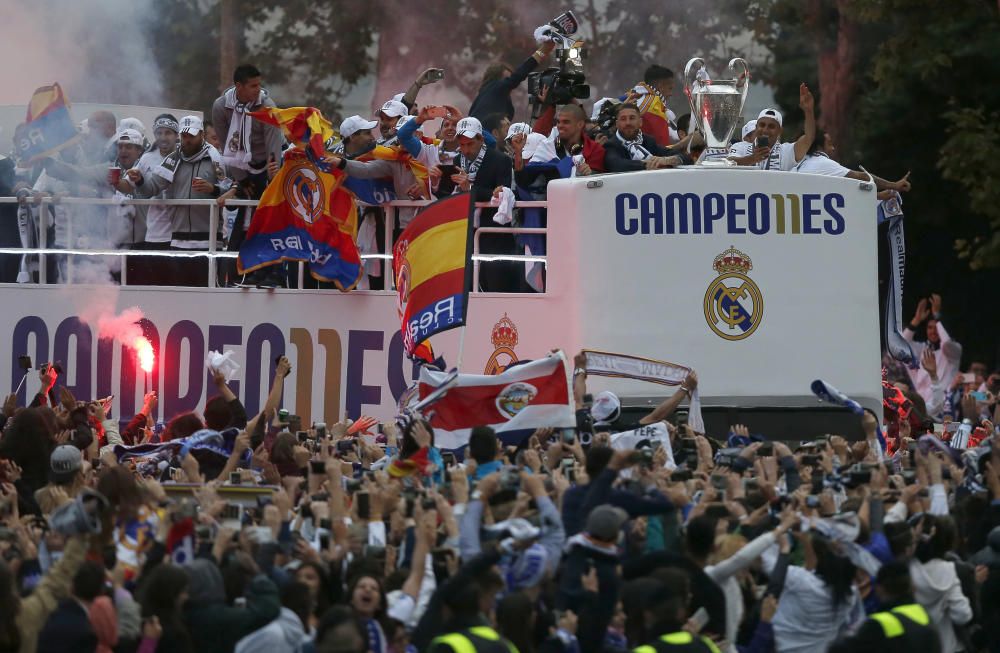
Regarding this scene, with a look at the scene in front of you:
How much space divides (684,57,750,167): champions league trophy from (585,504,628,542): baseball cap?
8952 mm

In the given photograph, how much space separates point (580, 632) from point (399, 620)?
907mm

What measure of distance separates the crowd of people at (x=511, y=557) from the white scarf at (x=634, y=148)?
18.6 feet

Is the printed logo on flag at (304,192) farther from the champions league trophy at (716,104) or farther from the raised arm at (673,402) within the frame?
the raised arm at (673,402)

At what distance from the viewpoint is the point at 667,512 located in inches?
403

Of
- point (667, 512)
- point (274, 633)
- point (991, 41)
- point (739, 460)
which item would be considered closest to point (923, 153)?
point (991, 41)

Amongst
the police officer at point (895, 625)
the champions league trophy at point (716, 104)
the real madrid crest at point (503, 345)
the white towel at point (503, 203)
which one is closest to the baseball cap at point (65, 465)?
the police officer at point (895, 625)

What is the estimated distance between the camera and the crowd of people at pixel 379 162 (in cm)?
1789

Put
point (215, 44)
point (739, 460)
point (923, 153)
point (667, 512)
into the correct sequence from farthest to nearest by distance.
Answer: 1. point (215, 44)
2. point (923, 153)
3. point (739, 460)
4. point (667, 512)

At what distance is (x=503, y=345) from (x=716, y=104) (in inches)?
112

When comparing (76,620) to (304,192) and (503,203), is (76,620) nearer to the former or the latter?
(503,203)

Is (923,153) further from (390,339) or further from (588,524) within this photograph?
(588,524)

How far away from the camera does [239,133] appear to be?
1858cm

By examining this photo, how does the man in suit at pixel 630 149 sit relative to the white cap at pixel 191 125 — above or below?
below

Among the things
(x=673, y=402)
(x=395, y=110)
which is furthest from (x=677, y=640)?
(x=395, y=110)
